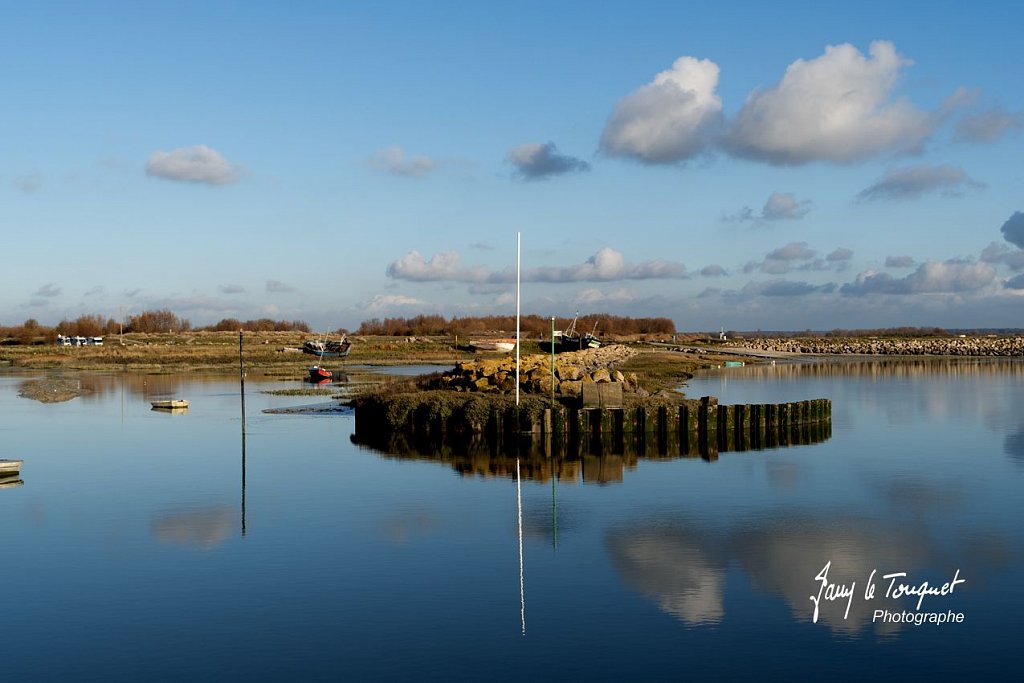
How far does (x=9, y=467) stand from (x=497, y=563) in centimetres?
2079

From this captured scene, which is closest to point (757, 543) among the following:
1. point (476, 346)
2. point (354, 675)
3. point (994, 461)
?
point (354, 675)

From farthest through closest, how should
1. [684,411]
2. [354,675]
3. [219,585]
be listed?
[684,411]
[219,585]
[354,675]

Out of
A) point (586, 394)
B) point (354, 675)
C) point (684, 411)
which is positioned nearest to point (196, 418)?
point (586, 394)

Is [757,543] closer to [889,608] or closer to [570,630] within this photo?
[889,608]

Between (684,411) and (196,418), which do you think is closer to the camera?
(684,411)

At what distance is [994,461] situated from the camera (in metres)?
38.3

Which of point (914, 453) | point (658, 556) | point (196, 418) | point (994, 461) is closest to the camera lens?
point (658, 556)

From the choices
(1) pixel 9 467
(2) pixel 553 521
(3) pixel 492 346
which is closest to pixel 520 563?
(2) pixel 553 521

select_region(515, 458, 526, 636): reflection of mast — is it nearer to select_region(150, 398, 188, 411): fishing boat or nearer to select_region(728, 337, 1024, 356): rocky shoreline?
select_region(150, 398, 188, 411): fishing boat

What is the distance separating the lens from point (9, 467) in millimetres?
34625

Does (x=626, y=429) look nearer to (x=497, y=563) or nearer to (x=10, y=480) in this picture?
(x=497, y=563)

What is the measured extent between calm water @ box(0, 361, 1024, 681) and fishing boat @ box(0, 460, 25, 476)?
150 cm

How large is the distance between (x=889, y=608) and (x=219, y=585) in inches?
521

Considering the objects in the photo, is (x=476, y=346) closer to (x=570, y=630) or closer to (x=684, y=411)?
(x=684, y=411)
